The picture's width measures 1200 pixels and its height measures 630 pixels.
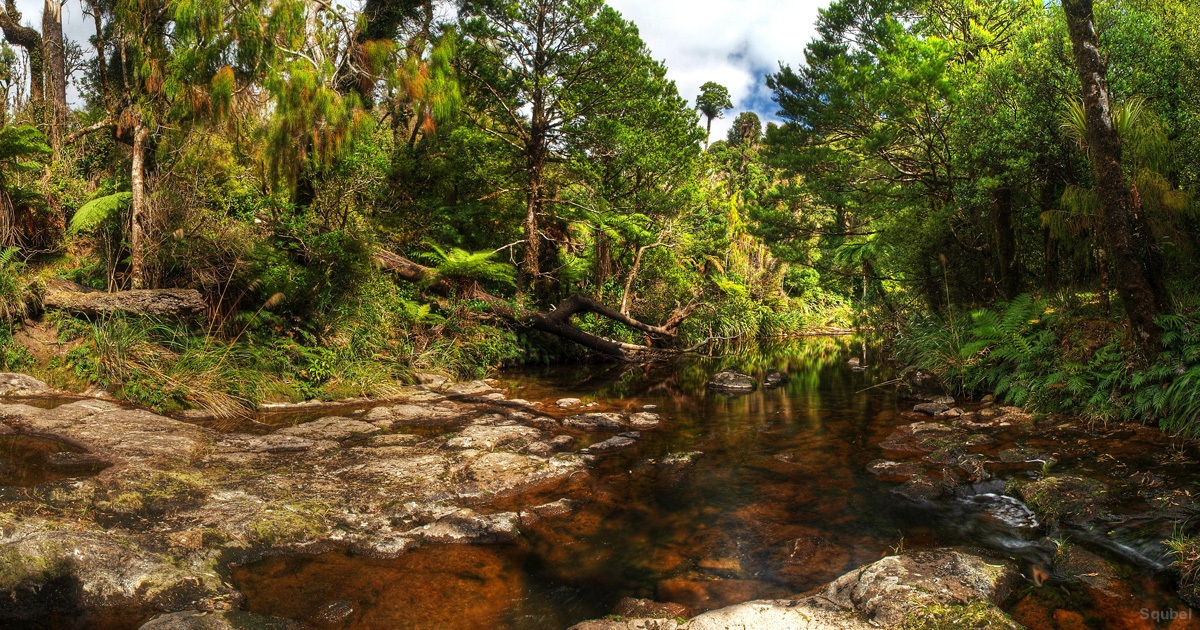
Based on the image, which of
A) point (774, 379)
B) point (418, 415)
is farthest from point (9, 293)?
point (774, 379)

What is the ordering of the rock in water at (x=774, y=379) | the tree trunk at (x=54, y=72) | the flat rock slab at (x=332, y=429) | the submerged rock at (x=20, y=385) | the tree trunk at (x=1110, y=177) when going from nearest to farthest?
the tree trunk at (x=1110, y=177)
the flat rock slab at (x=332, y=429)
the submerged rock at (x=20, y=385)
the tree trunk at (x=54, y=72)
the rock in water at (x=774, y=379)

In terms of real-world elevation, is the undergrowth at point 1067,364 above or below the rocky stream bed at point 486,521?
above

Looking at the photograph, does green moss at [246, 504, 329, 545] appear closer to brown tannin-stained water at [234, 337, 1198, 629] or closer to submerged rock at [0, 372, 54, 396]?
brown tannin-stained water at [234, 337, 1198, 629]

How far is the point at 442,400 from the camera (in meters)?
8.83

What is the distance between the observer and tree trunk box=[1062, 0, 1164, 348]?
20.3 ft

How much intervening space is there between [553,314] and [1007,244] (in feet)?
27.2

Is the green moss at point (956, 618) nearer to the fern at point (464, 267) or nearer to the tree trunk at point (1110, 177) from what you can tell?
the tree trunk at point (1110, 177)

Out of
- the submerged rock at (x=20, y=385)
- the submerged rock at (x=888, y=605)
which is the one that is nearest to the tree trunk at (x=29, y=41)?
the submerged rock at (x=20, y=385)

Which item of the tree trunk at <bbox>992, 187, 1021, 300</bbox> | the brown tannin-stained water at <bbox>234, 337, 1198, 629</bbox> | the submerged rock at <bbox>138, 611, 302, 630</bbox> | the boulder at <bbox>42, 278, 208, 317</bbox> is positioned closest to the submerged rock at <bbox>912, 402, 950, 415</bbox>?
the brown tannin-stained water at <bbox>234, 337, 1198, 629</bbox>

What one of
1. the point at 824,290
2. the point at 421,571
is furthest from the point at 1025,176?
the point at 824,290

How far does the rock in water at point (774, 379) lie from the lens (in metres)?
11.6

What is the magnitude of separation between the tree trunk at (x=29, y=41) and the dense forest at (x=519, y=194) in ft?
0.32

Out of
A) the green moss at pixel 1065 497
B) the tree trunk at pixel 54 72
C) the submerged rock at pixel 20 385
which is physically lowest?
the green moss at pixel 1065 497

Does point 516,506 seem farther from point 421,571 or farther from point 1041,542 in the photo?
point 1041,542
